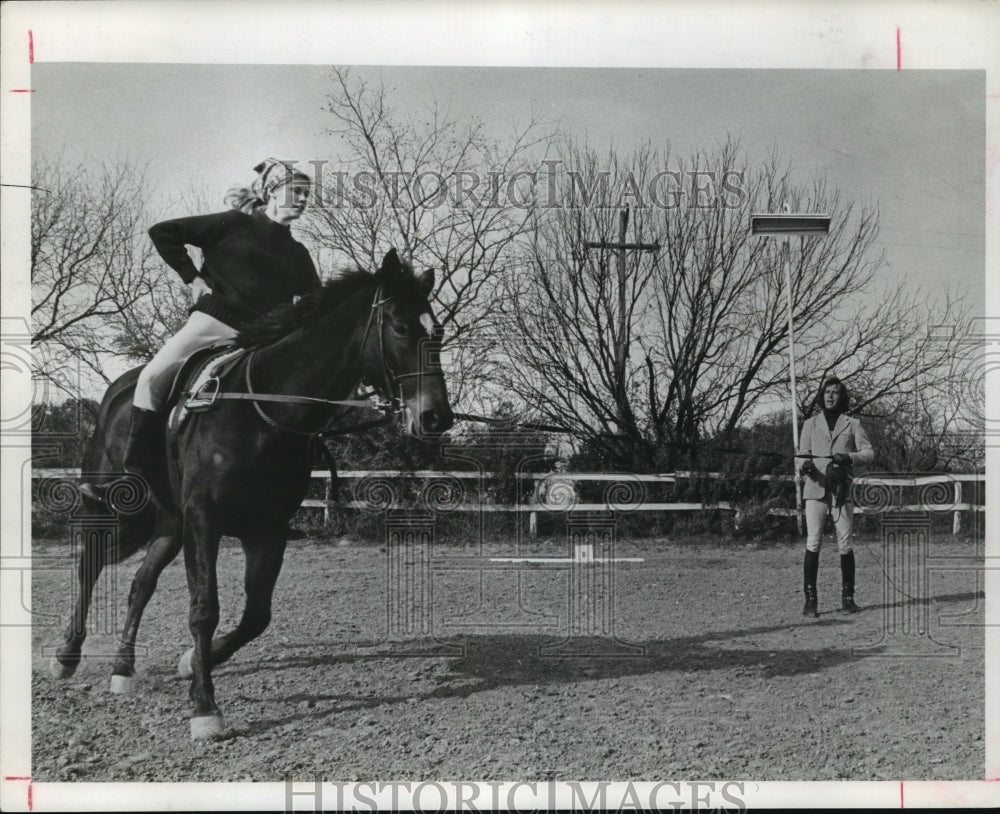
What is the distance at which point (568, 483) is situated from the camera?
3.90m

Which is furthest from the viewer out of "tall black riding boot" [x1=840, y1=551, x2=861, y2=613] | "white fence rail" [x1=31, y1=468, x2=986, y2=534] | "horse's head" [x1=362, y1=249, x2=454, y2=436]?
"tall black riding boot" [x1=840, y1=551, x2=861, y2=613]

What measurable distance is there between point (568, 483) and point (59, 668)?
7.83ft

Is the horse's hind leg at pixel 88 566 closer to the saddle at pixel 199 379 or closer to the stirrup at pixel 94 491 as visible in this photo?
the stirrup at pixel 94 491

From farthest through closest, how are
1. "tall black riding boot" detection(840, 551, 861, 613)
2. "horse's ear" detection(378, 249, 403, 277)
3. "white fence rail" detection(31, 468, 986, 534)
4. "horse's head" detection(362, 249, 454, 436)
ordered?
"tall black riding boot" detection(840, 551, 861, 613)
"white fence rail" detection(31, 468, 986, 534)
"horse's ear" detection(378, 249, 403, 277)
"horse's head" detection(362, 249, 454, 436)

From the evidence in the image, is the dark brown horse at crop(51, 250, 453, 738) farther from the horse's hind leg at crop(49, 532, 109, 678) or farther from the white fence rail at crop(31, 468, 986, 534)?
the white fence rail at crop(31, 468, 986, 534)

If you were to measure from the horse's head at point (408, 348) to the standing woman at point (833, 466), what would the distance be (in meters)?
1.67

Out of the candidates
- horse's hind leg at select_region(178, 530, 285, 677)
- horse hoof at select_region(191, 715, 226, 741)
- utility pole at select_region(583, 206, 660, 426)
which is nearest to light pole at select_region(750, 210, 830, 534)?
utility pole at select_region(583, 206, 660, 426)

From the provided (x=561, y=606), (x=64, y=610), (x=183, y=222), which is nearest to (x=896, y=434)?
(x=561, y=606)

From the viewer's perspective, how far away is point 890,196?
154 inches

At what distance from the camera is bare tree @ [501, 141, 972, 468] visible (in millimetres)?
3908

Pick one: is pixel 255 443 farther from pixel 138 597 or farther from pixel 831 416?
pixel 831 416

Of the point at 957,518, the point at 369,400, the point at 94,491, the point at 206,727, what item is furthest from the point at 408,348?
the point at 957,518

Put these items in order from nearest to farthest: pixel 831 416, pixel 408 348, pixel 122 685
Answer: pixel 408 348 → pixel 122 685 → pixel 831 416

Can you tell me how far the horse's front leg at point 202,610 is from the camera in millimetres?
3654
